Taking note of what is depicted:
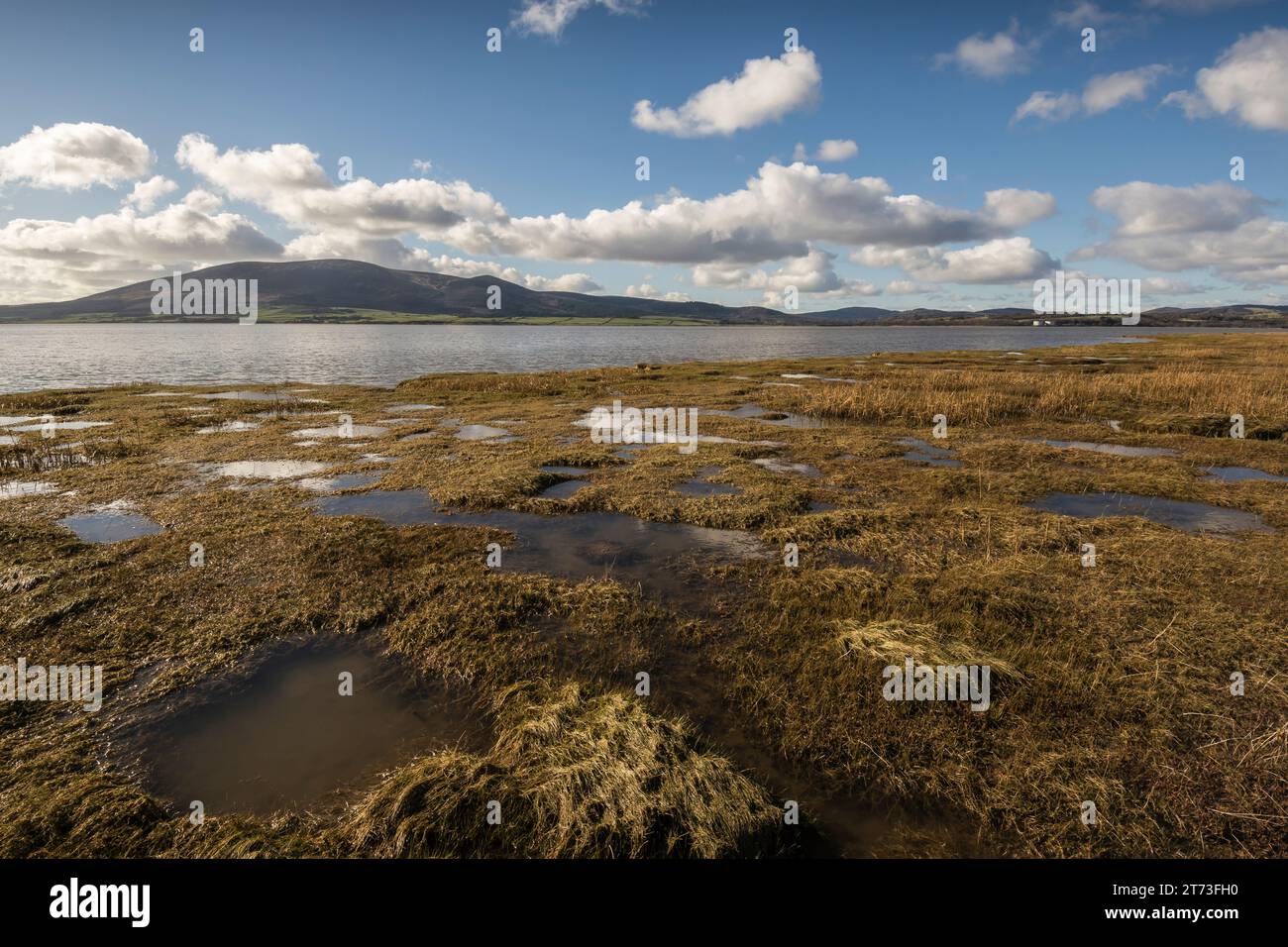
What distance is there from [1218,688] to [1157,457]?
64.8ft

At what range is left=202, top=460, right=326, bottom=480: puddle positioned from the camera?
22.0m

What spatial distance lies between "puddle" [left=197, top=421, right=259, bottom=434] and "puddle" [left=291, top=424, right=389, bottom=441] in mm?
3936

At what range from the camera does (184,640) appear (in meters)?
10.4

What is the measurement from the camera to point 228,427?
33.1m

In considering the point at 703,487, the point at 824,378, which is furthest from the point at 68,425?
the point at 824,378

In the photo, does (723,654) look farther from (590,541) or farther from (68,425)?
(68,425)

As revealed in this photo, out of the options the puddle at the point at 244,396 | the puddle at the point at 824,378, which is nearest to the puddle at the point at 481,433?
the puddle at the point at 244,396

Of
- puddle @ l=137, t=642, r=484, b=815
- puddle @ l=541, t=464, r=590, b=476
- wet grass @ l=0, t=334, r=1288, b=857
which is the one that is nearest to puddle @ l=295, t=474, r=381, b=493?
wet grass @ l=0, t=334, r=1288, b=857

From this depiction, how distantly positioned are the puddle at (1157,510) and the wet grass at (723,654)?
0.61 metres

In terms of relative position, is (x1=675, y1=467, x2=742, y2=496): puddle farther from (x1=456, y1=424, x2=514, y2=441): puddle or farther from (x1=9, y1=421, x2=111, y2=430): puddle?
(x1=9, y1=421, x2=111, y2=430): puddle
